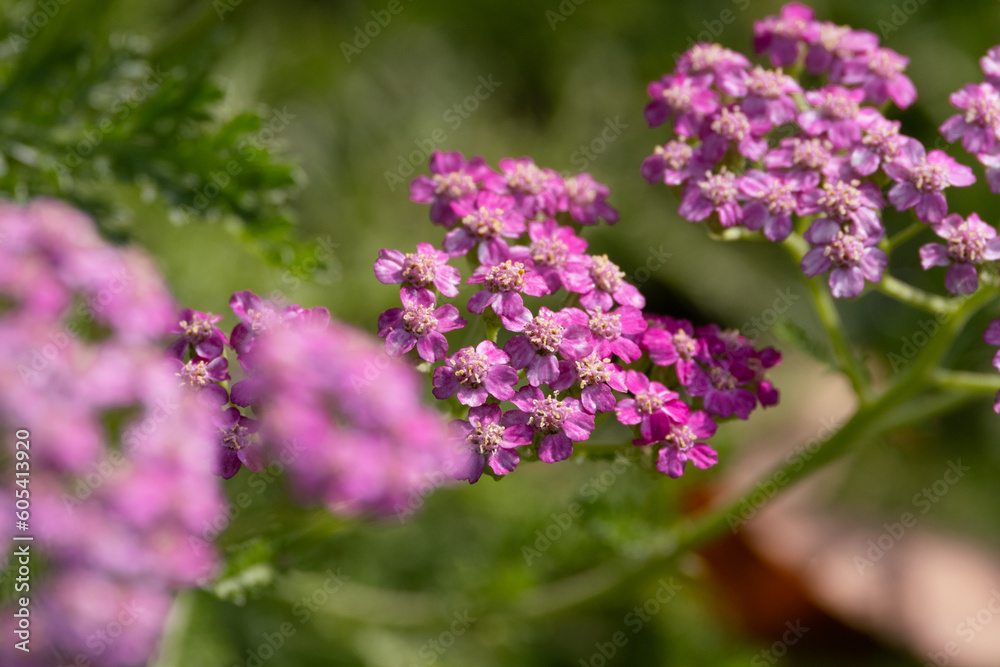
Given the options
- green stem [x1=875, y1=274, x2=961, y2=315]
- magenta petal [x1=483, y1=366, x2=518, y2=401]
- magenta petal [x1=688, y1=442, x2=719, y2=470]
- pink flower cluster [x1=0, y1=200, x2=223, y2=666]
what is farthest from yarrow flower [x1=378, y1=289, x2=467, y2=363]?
green stem [x1=875, y1=274, x2=961, y2=315]

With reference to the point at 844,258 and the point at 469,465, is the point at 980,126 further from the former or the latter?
the point at 469,465

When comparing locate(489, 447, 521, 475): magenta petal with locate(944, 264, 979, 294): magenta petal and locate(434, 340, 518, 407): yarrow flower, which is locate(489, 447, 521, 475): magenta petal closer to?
locate(434, 340, 518, 407): yarrow flower

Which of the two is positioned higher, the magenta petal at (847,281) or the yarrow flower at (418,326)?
the magenta petal at (847,281)

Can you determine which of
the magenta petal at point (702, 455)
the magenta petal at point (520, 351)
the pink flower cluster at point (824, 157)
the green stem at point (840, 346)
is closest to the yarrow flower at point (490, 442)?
the magenta petal at point (520, 351)

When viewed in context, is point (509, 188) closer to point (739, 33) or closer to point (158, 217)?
point (158, 217)

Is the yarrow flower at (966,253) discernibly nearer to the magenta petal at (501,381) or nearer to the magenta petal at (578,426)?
the magenta petal at (578,426)
